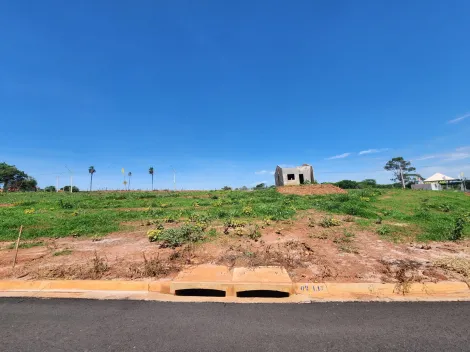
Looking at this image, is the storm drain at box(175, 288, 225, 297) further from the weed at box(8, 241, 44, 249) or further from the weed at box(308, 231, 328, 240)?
the weed at box(8, 241, 44, 249)

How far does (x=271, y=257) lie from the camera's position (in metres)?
5.88

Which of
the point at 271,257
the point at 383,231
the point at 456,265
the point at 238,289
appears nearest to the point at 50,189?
the point at 271,257

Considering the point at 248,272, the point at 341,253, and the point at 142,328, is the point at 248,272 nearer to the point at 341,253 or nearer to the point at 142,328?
the point at 142,328

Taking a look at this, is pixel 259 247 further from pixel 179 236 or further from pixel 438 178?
pixel 438 178

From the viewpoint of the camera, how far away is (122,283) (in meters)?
4.73

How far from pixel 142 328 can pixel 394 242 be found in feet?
23.6

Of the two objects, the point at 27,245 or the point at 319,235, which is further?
the point at 27,245

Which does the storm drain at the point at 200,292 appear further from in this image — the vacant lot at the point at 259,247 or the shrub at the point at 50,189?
the shrub at the point at 50,189

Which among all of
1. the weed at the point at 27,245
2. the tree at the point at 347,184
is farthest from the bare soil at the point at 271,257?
the tree at the point at 347,184

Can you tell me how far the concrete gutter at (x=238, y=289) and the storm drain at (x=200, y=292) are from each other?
0.04 meters

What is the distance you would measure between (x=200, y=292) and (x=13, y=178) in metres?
79.8

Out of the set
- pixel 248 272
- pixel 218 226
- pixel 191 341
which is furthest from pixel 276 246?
pixel 191 341

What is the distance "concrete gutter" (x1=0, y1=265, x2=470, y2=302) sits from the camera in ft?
13.6

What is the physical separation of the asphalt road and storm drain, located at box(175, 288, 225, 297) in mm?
497
